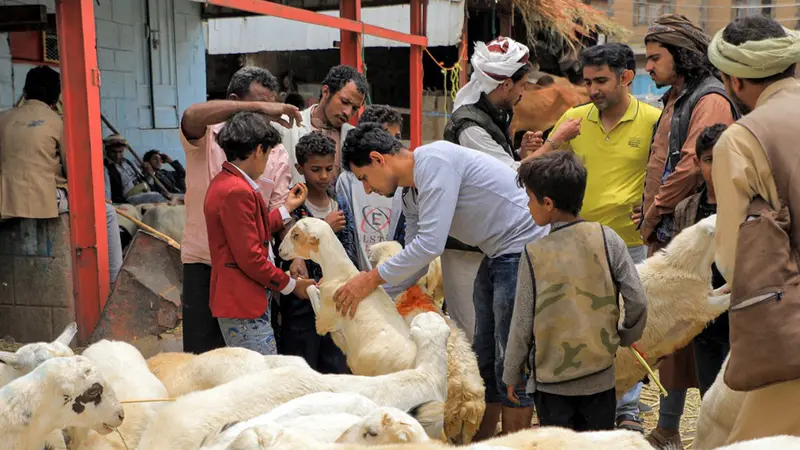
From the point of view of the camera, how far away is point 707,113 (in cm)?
482

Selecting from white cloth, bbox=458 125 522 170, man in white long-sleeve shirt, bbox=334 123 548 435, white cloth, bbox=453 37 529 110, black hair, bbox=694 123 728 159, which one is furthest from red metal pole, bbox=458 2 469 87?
man in white long-sleeve shirt, bbox=334 123 548 435

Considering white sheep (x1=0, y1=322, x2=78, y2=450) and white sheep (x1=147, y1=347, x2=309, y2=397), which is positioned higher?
white sheep (x1=0, y1=322, x2=78, y2=450)

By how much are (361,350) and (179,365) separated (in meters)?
0.96

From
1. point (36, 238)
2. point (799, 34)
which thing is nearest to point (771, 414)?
point (799, 34)

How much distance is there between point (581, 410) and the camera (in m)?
3.79

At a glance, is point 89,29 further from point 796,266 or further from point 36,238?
point 796,266

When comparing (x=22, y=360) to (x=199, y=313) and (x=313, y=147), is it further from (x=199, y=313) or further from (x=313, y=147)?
(x=313, y=147)

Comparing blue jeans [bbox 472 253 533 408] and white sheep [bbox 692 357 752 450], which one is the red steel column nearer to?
blue jeans [bbox 472 253 533 408]

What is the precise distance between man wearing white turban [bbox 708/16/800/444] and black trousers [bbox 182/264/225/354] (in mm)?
2901

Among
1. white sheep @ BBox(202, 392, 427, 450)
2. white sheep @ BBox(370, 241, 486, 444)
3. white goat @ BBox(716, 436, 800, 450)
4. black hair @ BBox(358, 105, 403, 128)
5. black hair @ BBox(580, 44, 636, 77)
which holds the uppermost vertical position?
black hair @ BBox(580, 44, 636, 77)

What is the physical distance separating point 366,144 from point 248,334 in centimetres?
123

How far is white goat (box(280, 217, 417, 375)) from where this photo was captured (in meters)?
4.32

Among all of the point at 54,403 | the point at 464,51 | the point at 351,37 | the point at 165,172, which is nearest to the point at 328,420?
the point at 54,403

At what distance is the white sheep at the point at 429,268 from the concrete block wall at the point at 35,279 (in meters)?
2.66
